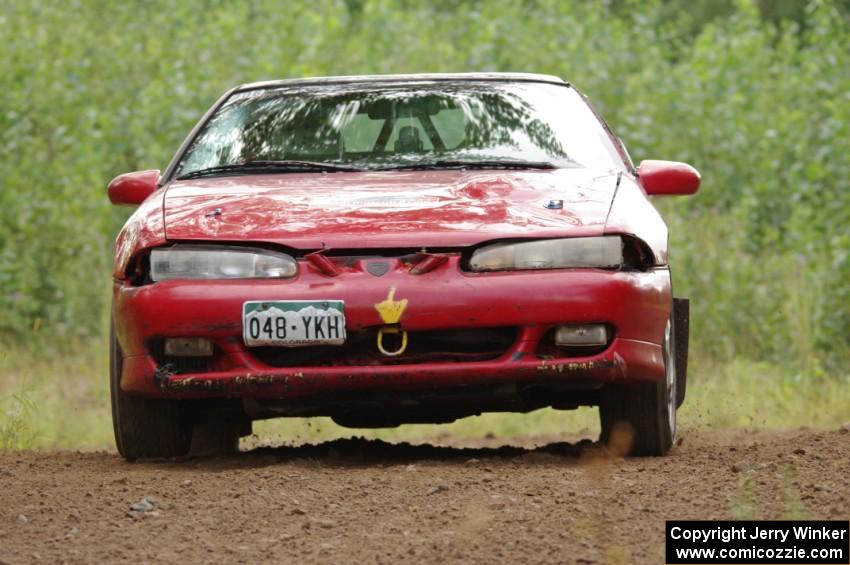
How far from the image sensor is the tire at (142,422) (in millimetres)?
5523

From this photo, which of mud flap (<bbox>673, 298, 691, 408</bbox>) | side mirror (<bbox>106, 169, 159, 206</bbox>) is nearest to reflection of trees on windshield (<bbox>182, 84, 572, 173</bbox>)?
side mirror (<bbox>106, 169, 159, 206</bbox>)

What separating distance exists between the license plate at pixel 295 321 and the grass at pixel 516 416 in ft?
9.21

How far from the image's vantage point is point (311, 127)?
621 centimetres

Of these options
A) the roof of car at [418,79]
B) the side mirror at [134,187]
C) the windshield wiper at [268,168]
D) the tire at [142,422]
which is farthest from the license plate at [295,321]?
the roof of car at [418,79]

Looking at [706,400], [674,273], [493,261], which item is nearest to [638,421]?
[493,261]

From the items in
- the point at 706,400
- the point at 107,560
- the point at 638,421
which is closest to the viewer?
the point at 107,560

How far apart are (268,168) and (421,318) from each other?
1.37 m

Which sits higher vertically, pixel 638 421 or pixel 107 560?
pixel 107 560

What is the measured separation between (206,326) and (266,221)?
0.43 metres

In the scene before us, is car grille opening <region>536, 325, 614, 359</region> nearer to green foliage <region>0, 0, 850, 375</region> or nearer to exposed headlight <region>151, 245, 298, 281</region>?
exposed headlight <region>151, 245, 298, 281</region>

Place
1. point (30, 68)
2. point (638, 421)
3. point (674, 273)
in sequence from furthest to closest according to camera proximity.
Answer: point (30, 68) < point (674, 273) < point (638, 421)

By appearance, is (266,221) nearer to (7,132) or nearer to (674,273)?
(674,273)

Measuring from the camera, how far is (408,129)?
6172 mm

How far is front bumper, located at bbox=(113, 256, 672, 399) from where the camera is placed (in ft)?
15.8
